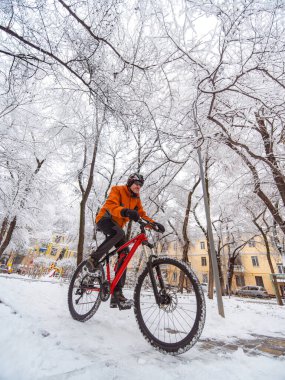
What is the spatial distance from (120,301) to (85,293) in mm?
816

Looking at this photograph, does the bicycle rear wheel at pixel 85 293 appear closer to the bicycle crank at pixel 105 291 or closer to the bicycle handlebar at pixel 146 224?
the bicycle crank at pixel 105 291

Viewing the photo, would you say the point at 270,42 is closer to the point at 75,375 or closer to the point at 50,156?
the point at 75,375

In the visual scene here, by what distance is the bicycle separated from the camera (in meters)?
1.73

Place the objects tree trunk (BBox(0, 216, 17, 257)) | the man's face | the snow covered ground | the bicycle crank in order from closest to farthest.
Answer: the snow covered ground < the bicycle crank < the man's face < tree trunk (BBox(0, 216, 17, 257))

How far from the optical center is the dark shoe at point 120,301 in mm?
2296

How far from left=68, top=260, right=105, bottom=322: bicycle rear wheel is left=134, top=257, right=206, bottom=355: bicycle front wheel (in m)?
0.82

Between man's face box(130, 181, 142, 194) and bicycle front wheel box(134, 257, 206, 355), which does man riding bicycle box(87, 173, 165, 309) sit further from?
bicycle front wheel box(134, 257, 206, 355)

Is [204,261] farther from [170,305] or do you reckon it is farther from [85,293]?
[170,305]

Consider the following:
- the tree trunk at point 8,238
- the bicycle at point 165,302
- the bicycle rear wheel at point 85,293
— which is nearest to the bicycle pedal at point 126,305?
the bicycle at point 165,302

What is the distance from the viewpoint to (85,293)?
9.68 feet

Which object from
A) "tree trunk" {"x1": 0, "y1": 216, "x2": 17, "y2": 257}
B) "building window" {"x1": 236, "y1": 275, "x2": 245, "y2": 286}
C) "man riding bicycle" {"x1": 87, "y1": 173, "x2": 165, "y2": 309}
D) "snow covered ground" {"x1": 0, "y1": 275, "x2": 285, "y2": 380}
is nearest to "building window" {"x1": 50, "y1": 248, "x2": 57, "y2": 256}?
"building window" {"x1": 236, "y1": 275, "x2": 245, "y2": 286}

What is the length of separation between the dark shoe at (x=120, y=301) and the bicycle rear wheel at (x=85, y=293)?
34cm

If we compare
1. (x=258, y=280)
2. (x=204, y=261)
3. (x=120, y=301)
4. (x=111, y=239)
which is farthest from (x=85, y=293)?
(x=204, y=261)

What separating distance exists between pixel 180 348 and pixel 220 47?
413 centimetres
